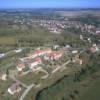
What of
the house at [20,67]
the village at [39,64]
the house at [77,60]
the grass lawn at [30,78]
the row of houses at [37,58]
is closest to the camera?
the village at [39,64]

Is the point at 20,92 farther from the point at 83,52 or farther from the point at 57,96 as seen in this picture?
the point at 83,52

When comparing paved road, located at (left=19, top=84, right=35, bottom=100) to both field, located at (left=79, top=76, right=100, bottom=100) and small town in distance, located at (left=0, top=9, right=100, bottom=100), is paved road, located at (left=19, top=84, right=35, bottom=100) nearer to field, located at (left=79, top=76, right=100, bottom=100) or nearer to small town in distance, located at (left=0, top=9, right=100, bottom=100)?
small town in distance, located at (left=0, top=9, right=100, bottom=100)

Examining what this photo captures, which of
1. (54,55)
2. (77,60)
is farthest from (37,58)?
(77,60)

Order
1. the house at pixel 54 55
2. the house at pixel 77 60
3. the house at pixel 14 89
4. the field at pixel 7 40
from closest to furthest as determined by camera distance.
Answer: the house at pixel 14 89 < the house at pixel 77 60 < the house at pixel 54 55 < the field at pixel 7 40

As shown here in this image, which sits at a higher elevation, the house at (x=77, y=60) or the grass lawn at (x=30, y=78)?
the house at (x=77, y=60)

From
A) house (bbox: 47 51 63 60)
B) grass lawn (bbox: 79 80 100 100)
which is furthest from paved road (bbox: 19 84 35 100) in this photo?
house (bbox: 47 51 63 60)

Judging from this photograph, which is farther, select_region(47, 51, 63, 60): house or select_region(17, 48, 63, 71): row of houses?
select_region(47, 51, 63, 60): house

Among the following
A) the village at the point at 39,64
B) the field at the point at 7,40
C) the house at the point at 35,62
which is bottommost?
the field at the point at 7,40

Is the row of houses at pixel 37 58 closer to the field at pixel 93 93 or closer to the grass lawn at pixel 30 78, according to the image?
the grass lawn at pixel 30 78

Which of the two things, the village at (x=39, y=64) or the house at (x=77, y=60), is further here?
the house at (x=77, y=60)

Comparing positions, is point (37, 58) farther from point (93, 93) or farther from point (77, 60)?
point (93, 93)

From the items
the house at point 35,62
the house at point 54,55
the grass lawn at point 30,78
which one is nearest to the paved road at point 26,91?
the grass lawn at point 30,78
